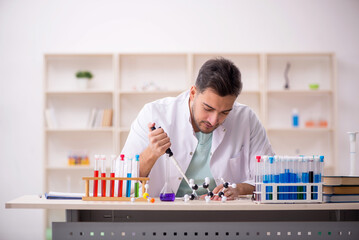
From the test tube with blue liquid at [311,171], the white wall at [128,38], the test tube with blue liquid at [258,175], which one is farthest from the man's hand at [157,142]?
the white wall at [128,38]

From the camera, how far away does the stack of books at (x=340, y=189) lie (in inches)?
74.7

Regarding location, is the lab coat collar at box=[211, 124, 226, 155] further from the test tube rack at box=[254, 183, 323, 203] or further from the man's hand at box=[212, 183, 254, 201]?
the test tube rack at box=[254, 183, 323, 203]

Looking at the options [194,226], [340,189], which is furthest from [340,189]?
[194,226]

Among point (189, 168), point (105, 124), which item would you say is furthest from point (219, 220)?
point (105, 124)

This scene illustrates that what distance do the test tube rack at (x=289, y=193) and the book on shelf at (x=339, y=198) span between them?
50 mm

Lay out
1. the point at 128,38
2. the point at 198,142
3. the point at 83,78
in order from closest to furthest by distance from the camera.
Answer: the point at 198,142, the point at 83,78, the point at 128,38

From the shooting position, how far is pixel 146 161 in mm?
2133

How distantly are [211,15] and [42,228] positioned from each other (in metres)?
3.01

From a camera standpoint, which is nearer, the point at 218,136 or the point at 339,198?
the point at 339,198

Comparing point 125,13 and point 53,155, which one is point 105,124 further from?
point 125,13

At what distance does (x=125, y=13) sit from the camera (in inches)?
199

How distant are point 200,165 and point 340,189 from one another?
30.6 inches

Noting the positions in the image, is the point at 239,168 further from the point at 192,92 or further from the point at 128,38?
the point at 128,38

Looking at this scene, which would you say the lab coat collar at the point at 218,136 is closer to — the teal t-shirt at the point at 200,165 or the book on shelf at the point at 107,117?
the teal t-shirt at the point at 200,165
